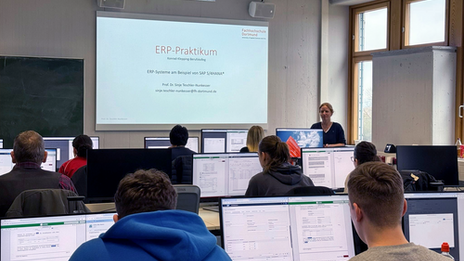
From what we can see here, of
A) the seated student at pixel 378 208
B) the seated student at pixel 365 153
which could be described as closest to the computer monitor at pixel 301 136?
the seated student at pixel 365 153

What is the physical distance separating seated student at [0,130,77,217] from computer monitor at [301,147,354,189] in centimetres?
207

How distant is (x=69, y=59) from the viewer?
698 cm

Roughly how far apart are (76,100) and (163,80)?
1.28 metres

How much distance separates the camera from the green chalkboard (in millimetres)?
6641

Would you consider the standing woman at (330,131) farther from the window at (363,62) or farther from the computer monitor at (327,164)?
the window at (363,62)

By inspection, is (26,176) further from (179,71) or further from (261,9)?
(261,9)

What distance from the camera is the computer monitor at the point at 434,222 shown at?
2275mm

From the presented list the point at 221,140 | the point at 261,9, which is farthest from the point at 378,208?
the point at 261,9

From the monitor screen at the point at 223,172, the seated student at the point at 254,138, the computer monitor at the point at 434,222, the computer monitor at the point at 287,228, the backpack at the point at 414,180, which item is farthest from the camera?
the seated student at the point at 254,138

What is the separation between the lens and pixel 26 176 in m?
3.04

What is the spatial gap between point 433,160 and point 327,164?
0.91 m

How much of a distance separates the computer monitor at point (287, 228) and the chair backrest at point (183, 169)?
6.04 feet

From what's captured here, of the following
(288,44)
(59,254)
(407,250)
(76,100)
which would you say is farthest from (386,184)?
(288,44)
